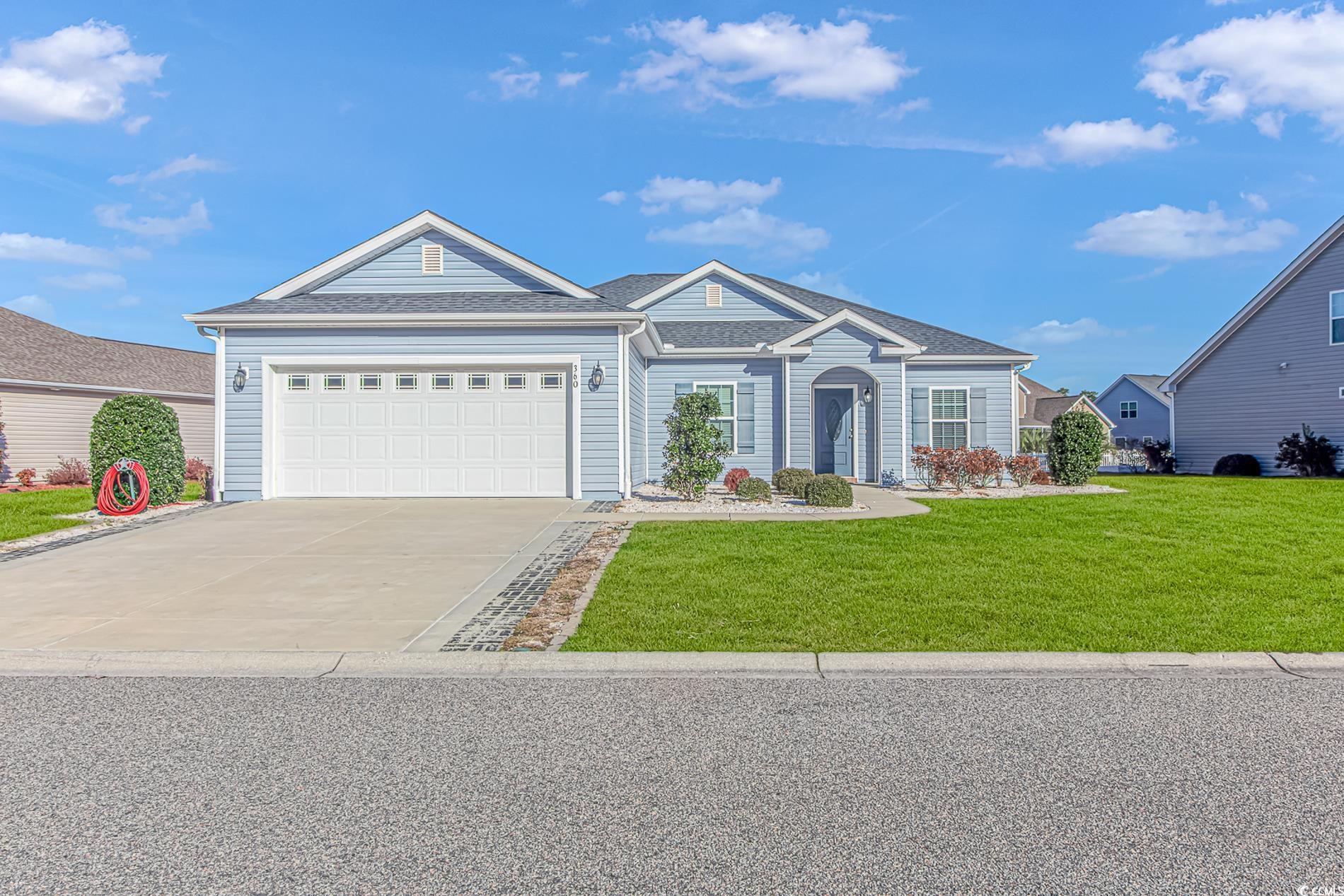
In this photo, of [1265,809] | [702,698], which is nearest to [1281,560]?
[1265,809]

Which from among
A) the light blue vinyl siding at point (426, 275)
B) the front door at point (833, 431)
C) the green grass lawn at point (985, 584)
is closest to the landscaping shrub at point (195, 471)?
the light blue vinyl siding at point (426, 275)

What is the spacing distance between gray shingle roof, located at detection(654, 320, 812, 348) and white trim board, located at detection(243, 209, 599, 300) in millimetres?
4176

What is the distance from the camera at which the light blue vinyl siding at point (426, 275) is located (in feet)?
52.5

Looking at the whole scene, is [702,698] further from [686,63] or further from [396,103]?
[396,103]

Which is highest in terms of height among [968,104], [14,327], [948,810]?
[968,104]

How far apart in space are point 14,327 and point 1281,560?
3076 centimetres

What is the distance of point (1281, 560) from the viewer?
823cm

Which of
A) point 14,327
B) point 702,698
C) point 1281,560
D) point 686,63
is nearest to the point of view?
point 702,698

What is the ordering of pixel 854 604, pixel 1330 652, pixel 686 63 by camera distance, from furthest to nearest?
pixel 686 63, pixel 854 604, pixel 1330 652

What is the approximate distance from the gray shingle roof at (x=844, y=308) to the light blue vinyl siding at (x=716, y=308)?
2.02 ft

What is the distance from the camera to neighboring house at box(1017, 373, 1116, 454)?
41594mm

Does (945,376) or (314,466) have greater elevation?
(945,376)

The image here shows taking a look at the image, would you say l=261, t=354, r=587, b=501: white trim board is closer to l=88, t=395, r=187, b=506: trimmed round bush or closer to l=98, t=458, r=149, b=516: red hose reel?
l=88, t=395, r=187, b=506: trimmed round bush

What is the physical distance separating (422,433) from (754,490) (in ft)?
20.4
